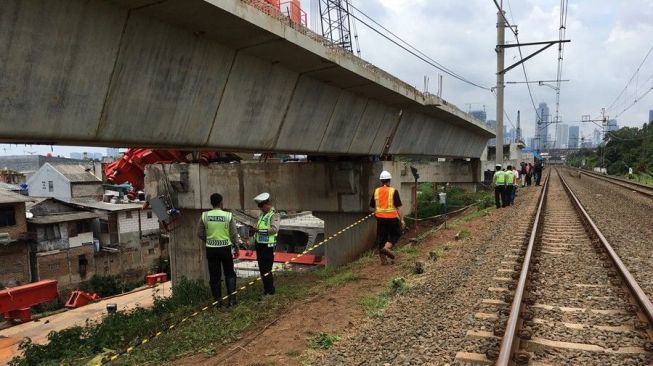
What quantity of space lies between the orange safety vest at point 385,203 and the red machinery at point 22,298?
19641 millimetres

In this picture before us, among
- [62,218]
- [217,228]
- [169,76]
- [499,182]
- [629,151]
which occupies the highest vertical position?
[169,76]

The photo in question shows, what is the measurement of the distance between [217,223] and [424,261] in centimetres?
420

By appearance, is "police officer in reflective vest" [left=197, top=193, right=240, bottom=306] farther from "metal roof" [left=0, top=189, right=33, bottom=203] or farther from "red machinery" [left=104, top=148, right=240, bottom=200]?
"metal roof" [left=0, top=189, right=33, bottom=203]

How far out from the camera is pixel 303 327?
5664mm

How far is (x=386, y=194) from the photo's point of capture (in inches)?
344

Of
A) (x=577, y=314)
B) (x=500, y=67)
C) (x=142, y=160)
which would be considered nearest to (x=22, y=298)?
(x=142, y=160)

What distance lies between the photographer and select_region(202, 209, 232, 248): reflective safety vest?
7234 mm

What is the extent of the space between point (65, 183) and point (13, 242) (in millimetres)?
16415

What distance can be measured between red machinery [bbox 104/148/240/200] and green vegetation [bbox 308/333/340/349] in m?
12.0

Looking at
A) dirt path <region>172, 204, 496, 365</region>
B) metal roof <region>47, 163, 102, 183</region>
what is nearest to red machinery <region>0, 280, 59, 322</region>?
dirt path <region>172, 204, 496, 365</region>

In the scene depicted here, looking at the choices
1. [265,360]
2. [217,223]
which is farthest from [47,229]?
[265,360]

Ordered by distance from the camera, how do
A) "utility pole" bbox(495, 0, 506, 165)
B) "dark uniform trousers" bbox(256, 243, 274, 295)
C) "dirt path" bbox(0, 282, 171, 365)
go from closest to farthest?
"dark uniform trousers" bbox(256, 243, 274, 295)
"dirt path" bbox(0, 282, 171, 365)
"utility pole" bbox(495, 0, 506, 165)

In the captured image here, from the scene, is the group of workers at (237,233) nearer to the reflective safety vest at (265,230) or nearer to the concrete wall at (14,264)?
the reflective safety vest at (265,230)

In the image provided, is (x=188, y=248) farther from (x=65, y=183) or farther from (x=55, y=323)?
(x=65, y=183)
